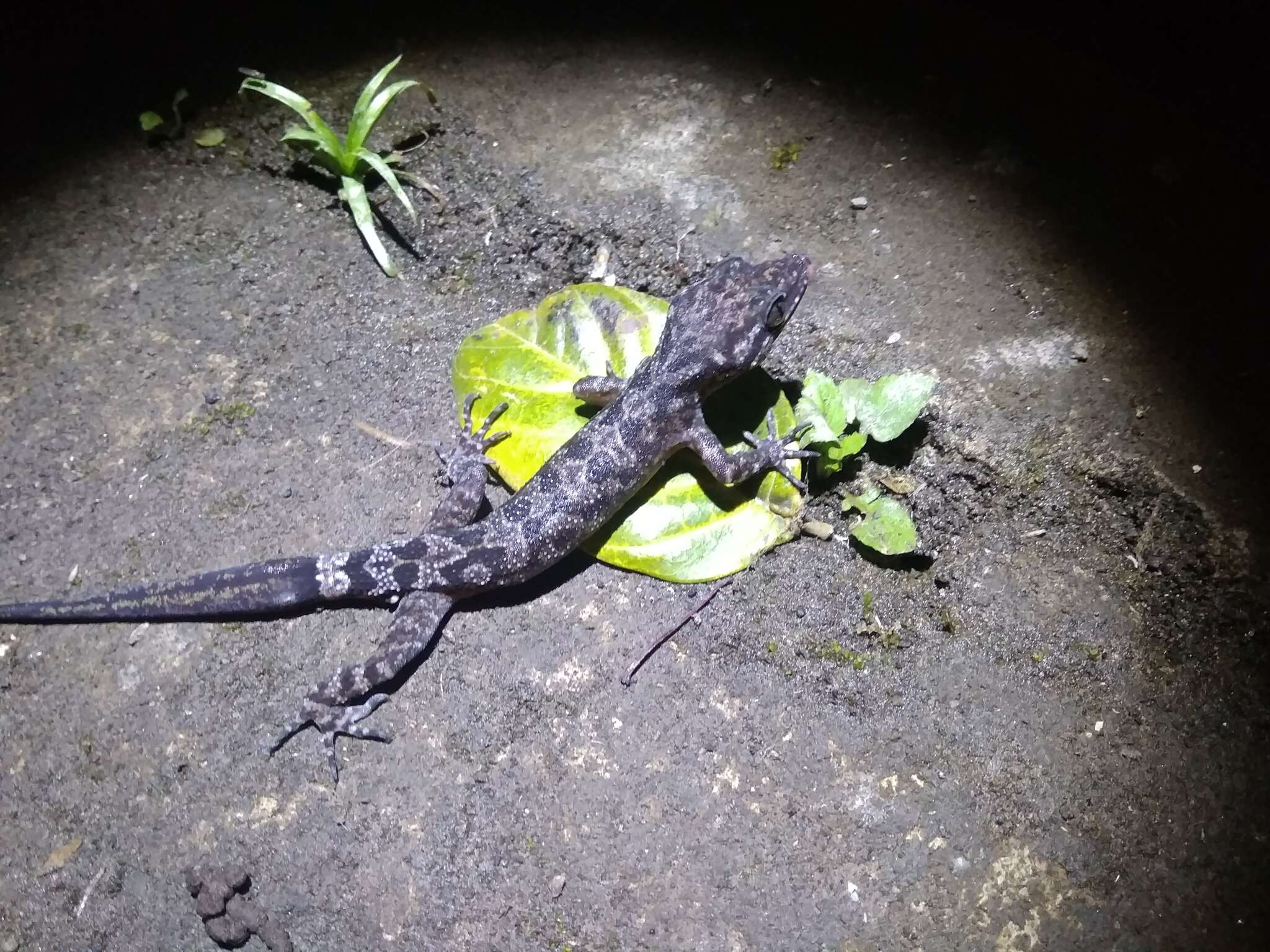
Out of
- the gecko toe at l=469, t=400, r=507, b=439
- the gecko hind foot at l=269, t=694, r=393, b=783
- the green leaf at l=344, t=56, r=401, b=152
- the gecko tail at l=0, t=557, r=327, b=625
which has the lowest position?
the gecko hind foot at l=269, t=694, r=393, b=783

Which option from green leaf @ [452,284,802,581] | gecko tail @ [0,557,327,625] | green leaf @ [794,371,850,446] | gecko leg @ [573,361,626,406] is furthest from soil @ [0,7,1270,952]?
gecko leg @ [573,361,626,406]

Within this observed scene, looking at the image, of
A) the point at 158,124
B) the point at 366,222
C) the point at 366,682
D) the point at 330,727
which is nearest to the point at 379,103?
the point at 366,222

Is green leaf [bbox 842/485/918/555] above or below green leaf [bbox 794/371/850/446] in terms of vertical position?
below

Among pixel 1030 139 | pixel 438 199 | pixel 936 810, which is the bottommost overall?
pixel 936 810

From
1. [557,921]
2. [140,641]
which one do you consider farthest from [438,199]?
[557,921]

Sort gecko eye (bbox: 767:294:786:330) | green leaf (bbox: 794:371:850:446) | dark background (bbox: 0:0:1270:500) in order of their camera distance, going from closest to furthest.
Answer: green leaf (bbox: 794:371:850:446), gecko eye (bbox: 767:294:786:330), dark background (bbox: 0:0:1270:500)

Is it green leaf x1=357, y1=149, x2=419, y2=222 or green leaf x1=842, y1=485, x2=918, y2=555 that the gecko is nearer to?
→ green leaf x1=842, y1=485, x2=918, y2=555

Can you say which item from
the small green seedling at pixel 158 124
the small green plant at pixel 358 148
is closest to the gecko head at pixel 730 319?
the small green plant at pixel 358 148

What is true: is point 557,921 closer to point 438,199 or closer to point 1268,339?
point 438,199

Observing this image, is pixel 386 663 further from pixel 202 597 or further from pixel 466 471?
pixel 466 471
